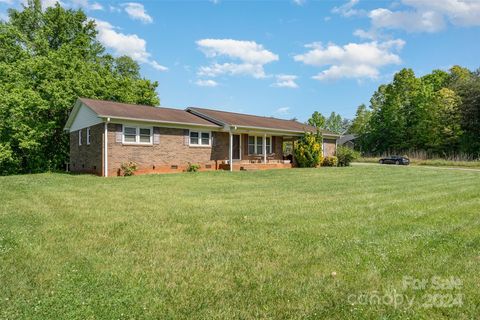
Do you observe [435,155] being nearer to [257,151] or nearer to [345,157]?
[345,157]

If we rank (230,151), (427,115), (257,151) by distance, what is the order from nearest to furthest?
(230,151) → (257,151) → (427,115)

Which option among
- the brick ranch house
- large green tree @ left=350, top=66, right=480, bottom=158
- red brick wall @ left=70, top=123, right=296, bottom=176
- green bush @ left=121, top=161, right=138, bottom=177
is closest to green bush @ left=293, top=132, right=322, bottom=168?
the brick ranch house

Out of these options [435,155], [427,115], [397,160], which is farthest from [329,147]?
[427,115]

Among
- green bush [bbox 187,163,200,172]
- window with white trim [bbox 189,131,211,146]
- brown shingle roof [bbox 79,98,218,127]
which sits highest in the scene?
brown shingle roof [bbox 79,98,218,127]

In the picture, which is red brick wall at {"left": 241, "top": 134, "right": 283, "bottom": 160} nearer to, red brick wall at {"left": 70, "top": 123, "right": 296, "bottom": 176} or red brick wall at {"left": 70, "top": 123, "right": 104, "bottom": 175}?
red brick wall at {"left": 70, "top": 123, "right": 296, "bottom": 176}

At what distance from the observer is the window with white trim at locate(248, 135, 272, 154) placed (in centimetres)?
2519

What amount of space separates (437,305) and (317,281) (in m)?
1.18

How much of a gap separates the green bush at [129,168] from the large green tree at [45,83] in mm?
11605

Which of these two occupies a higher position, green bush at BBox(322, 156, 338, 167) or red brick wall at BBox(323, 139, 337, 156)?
red brick wall at BBox(323, 139, 337, 156)

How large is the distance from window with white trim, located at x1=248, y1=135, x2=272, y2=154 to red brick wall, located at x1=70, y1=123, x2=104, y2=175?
35.3ft

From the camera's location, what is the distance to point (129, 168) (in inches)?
701

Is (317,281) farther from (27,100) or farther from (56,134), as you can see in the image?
(56,134)

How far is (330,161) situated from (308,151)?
3.28m

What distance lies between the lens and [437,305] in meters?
3.30
